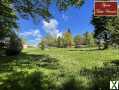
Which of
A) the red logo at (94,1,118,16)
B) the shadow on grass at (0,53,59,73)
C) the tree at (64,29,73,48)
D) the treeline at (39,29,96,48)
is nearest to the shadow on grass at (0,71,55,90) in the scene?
the shadow on grass at (0,53,59,73)

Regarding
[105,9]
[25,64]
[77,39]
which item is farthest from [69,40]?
[105,9]

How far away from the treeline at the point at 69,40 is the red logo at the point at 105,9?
98436 millimetres

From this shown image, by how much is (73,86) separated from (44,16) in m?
18.0

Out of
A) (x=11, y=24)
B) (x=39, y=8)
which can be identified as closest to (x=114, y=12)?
(x=39, y=8)

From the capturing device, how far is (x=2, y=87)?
16.7 m

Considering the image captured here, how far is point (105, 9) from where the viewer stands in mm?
14164

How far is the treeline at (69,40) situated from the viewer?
393 feet

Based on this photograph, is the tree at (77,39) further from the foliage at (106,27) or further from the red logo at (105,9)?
the red logo at (105,9)

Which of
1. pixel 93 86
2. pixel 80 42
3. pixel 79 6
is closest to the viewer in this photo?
pixel 93 86

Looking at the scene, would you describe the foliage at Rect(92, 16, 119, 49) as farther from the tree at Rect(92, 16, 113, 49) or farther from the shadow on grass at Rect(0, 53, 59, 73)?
the shadow on grass at Rect(0, 53, 59, 73)

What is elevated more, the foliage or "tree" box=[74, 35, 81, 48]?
the foliage

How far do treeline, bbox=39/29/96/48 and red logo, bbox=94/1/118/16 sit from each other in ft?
323

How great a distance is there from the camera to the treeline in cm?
11975

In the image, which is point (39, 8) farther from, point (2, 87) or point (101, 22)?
point (101, 22)
